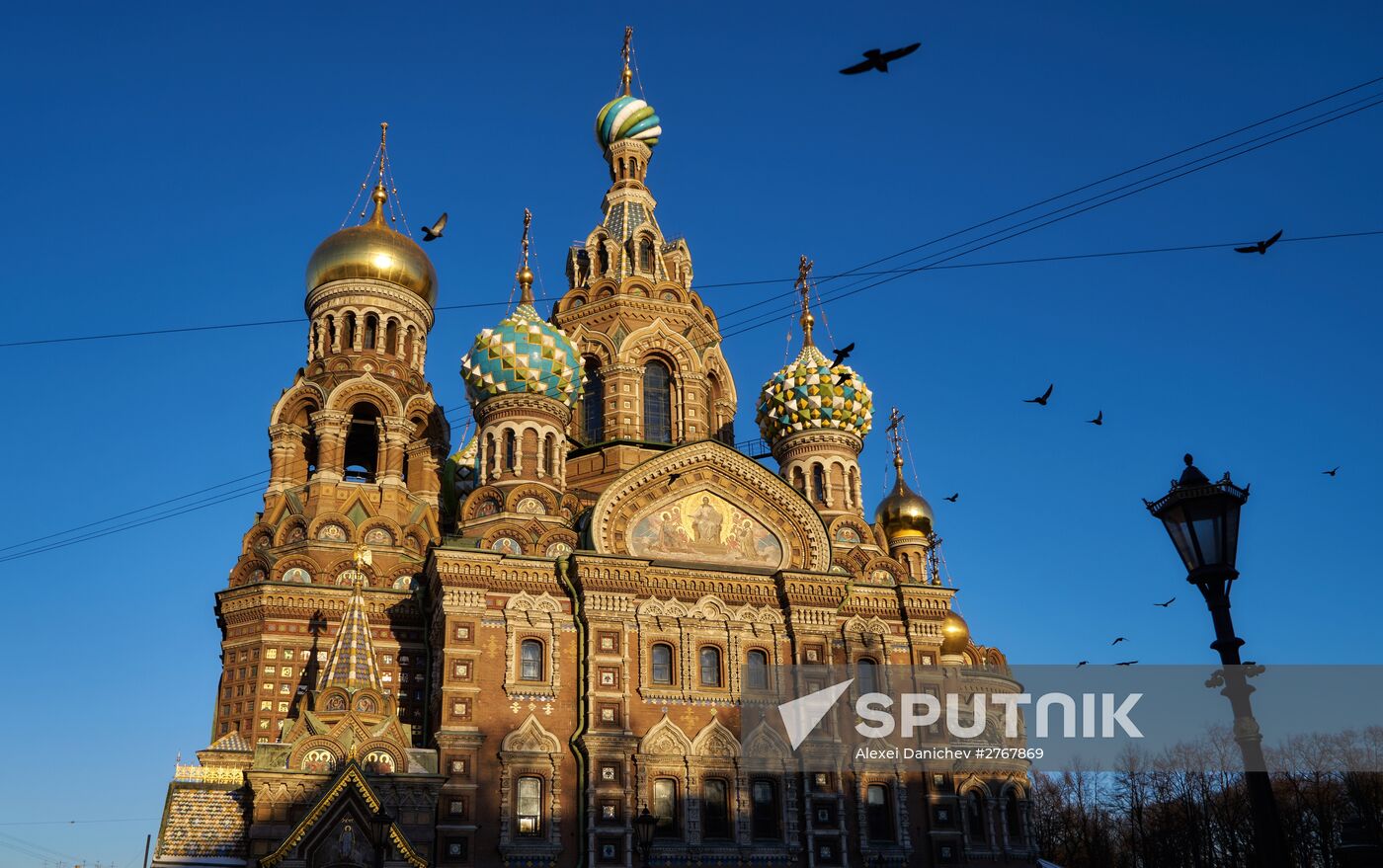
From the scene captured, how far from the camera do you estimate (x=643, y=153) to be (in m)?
36.5

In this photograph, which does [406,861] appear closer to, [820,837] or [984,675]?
[820,837]

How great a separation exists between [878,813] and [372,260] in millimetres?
17437

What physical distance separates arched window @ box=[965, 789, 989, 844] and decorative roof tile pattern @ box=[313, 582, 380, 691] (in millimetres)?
11851

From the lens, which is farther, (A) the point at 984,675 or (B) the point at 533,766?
(A) the point at 984,675

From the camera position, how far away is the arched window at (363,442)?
30172 mm

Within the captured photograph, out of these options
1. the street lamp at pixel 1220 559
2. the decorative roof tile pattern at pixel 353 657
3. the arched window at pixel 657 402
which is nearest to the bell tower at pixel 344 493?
the decorative roof tile pattern at pixel 353 657

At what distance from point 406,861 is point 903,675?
34.8 feet

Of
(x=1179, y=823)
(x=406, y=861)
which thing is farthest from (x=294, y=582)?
(x=1179, y=823)

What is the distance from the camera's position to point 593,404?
31594 mm

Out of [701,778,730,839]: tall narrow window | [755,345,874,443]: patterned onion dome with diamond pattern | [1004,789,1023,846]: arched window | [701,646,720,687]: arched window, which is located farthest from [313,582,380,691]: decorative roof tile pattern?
[1004,789,1023,846]: arched window

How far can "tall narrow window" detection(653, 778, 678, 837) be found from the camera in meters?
23.5

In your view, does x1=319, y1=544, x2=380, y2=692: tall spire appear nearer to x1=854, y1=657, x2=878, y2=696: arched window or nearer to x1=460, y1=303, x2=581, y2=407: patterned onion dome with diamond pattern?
x1=460, y1=303, x2=581, y2=407: patterned onion dome with diamond pattern

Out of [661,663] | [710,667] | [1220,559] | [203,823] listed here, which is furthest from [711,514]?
[1220,559]

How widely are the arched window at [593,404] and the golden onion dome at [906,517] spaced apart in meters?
8.04
